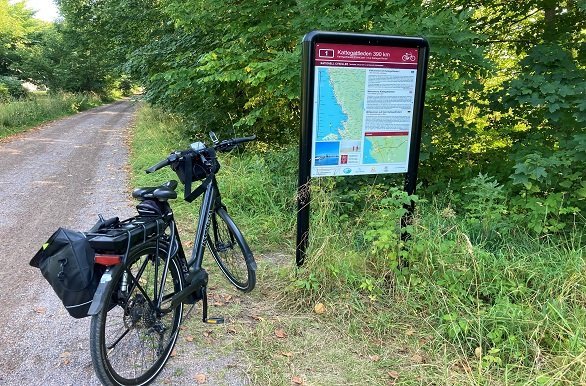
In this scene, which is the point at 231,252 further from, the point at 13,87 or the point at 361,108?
the point at 13,87

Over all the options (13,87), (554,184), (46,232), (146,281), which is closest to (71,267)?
(146,281)

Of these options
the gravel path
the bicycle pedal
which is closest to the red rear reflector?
the gravel path

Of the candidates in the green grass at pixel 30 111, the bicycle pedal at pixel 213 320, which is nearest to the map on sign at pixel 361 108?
the bicycle pedal at pixel 213 320

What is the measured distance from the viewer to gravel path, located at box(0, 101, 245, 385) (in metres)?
2.74

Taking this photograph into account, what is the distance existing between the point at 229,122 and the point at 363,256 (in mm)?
8084

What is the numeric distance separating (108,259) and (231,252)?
167 cm

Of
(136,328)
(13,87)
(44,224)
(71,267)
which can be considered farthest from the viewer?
(13,87)

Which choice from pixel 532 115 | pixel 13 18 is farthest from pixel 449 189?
pixel 13 18

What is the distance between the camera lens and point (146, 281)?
2.51 metres

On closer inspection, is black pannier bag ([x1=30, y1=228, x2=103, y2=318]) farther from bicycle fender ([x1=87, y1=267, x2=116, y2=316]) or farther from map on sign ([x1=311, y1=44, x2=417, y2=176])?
map on sign ([x1=311, y1=44, x2=417, y2=176])

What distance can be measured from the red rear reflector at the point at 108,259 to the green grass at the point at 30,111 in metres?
13.9

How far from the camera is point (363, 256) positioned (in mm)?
3666

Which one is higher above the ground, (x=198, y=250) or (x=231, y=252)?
(x=198, y=250)

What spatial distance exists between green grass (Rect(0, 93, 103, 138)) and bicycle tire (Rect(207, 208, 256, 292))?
42.1ft
